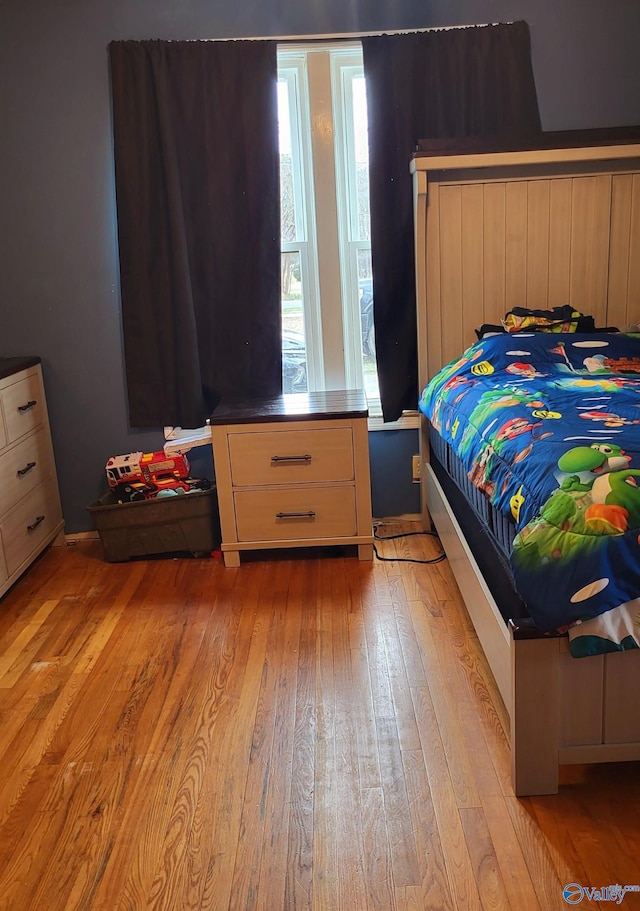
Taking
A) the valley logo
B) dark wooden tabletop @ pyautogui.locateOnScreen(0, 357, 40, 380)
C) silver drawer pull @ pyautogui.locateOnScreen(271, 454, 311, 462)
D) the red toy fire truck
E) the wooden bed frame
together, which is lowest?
the valley logo

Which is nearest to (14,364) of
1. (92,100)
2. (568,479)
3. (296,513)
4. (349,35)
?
(92,100)

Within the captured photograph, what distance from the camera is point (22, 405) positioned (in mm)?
3201

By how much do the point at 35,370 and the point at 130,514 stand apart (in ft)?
2.39

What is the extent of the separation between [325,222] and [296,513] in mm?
1227

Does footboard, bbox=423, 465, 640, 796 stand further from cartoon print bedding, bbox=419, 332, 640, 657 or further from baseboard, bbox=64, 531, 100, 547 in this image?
baseboard, bbox=64, 531, 100, 547

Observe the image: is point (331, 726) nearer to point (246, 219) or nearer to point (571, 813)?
point (571, 813)

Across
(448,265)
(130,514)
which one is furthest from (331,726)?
(448,265)

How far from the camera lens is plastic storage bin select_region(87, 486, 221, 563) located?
10.6 ft

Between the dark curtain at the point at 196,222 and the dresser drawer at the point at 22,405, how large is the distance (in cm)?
37

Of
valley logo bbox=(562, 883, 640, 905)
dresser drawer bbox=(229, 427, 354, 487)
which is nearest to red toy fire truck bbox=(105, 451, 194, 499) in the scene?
dresser drawer bbox=(229, 427, 354, 487)

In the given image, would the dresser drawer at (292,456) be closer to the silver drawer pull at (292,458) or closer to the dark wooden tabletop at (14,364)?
the silver drawer pull at (292,458)

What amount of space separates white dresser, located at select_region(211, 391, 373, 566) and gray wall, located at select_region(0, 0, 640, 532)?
72 centimetres

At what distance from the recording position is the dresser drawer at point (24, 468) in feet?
9.86

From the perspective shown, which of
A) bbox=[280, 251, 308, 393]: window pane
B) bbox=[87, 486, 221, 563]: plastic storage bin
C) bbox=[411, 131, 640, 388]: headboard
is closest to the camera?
bbox=[411, 131, 640, 388]: headboard
